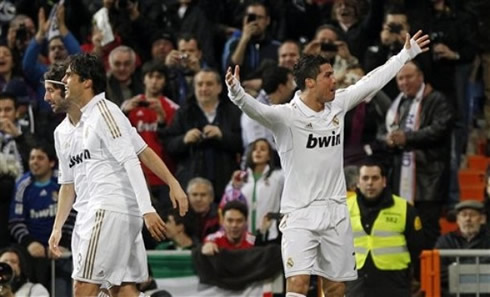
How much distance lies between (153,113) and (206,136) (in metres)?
0.71

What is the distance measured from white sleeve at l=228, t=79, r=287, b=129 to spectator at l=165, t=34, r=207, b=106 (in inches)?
203

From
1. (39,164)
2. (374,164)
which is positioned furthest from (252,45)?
(374,164)

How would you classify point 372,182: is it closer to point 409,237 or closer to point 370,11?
point 409,237

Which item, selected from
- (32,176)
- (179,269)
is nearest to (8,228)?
(32,176)

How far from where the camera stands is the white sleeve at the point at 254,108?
39.1 ft

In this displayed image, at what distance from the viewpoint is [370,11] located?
57.9ft

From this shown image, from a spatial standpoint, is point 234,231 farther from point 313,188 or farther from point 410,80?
point 313,188

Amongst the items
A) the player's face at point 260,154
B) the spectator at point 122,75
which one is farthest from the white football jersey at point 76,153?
the spectator at point 122,75

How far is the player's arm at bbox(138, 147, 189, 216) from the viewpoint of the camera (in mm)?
11031

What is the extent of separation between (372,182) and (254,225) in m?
1.71

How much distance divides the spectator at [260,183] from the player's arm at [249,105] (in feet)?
10.7

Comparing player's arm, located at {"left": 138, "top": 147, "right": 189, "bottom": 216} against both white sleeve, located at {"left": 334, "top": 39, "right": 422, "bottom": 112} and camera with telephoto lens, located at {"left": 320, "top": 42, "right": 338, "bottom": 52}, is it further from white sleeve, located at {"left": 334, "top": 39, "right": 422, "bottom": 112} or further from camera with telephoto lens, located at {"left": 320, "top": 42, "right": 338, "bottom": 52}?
camera with telephoto lens, located at {"left": 320, "top": 42, "right": 338, "bottom": 52}

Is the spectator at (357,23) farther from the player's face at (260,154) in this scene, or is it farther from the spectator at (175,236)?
the spectator at (175,236)

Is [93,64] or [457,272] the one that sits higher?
[93,64]
